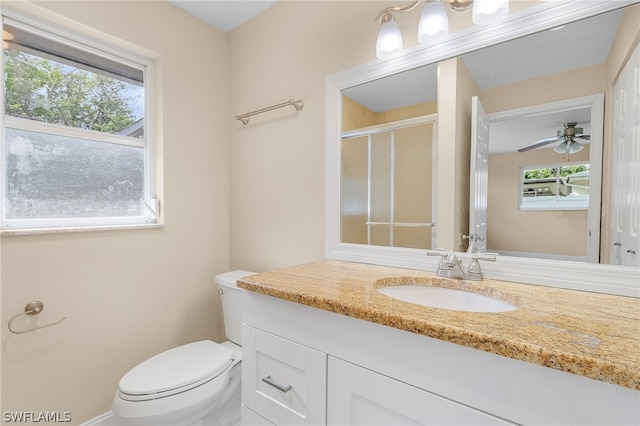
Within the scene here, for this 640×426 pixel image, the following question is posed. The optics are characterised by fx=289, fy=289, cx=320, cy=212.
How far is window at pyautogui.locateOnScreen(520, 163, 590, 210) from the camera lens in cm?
94

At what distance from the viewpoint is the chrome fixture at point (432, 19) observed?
995 millimetres

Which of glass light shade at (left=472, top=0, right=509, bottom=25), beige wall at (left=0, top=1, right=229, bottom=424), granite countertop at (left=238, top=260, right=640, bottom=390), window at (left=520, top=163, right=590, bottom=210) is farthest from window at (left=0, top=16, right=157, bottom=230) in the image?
window at (left=520, top=163, right=590, bottom=210)

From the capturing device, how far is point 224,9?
176cm

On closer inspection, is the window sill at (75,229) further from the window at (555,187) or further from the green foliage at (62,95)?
the window at (555,187)

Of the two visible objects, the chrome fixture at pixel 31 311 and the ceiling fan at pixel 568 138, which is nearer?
the ceiling fan at pixel 568 138

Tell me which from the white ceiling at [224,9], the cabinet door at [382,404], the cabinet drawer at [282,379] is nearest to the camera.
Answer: the cabinet door at [382,404]

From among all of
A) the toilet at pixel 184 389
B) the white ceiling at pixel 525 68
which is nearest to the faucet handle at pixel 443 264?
the white ceiling at pixel 525 68

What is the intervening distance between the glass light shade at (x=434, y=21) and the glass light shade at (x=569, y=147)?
1.90ft

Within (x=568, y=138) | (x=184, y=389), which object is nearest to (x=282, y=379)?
(x=184, y=389)

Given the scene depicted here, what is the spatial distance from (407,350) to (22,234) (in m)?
1.60

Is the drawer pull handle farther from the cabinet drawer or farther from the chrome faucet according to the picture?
the chrome faucet

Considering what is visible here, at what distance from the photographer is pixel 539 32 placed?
0.99 metres

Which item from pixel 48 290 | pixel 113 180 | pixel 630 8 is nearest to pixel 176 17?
pixel 113 180

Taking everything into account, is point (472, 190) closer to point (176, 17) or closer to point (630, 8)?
point (630, 8)
